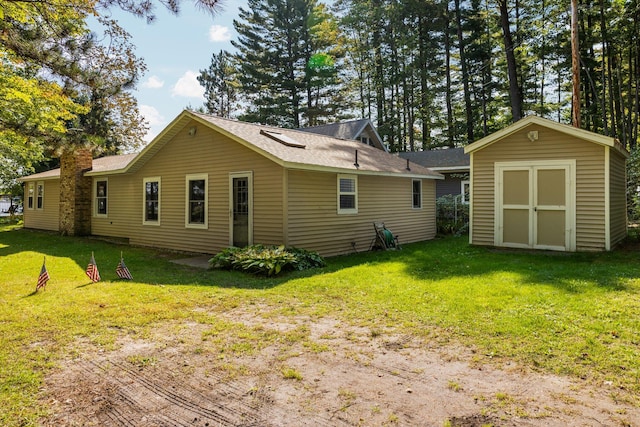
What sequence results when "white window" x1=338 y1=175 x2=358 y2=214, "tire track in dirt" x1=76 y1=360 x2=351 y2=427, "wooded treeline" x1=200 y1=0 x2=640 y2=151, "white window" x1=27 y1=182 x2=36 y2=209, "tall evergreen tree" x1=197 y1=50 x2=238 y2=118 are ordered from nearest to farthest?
"tire track in dirt" x1=76 y1=360 x2=351 y2=427 → "white window" x1=338 y1=175 x2=358 y2=214 → "white window" x1=27 y1=182 x2=36 y2=209 → "wooded treeline" x1=200 y1=0 x2=640 y2=151 → "tall evergreen tree" x1=197 y1=50 x2=238 y2=118

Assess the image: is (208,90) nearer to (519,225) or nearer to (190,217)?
(190,217)

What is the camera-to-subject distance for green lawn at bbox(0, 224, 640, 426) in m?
3.60

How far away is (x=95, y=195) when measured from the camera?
15.5m

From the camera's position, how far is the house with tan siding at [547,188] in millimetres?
8914

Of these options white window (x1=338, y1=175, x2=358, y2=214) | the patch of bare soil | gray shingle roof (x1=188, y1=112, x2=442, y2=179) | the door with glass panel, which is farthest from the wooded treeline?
the patch of bare soil

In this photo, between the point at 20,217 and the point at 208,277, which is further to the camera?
the point at 20,217

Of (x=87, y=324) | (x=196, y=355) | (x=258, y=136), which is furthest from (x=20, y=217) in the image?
(x=196, y=355)

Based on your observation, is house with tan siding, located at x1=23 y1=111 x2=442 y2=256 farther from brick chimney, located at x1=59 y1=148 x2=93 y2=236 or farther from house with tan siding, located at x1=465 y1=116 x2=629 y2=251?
house with tan siding, located at x1=465 y1=116 x2=629 y2=251

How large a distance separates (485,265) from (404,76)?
74.4ft

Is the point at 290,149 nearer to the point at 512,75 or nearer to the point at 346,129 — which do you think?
the point at 346,129

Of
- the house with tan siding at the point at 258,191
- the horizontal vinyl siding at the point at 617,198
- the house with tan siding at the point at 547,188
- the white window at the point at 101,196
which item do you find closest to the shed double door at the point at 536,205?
the house with tan siding at the point at 547,188

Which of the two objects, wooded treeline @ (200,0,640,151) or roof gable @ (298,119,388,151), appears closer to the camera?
roof gable @ (298,119,388,151)

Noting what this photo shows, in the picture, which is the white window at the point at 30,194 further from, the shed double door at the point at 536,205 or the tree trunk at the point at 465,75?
the tree trunk at the point at 465,75

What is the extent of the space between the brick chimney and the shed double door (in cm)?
1475
